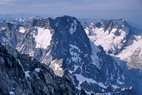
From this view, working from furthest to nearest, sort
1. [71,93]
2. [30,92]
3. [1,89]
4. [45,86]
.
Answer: [71,93], [45,86], [30,92], [1,89]

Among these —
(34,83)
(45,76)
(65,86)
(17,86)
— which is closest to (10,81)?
(17,86)

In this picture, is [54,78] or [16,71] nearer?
[16,71]

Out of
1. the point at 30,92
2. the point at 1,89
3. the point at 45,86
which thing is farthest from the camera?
the point at 45,86

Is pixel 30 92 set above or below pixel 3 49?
below

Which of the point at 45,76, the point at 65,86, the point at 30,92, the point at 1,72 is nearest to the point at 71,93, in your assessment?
the point at 65,86

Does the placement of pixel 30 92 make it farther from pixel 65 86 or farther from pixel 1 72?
pixel 65 86

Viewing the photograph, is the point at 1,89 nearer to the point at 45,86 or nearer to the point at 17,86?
the point at 17,86
